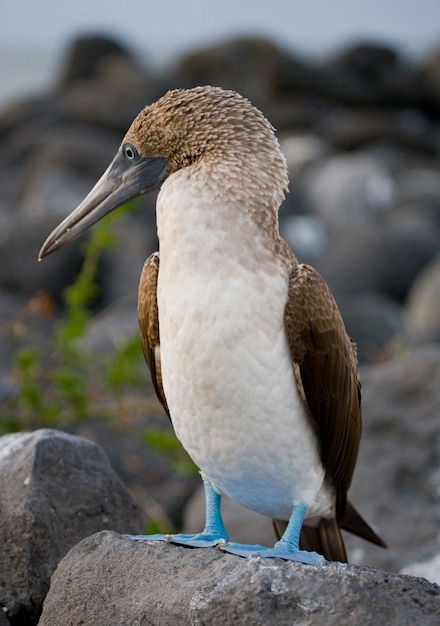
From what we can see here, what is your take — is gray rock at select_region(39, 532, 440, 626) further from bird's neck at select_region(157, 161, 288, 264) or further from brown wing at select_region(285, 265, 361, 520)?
bird's neck at select_region(157, 161, 288, 264)

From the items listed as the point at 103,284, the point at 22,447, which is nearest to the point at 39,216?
the point at 103,284

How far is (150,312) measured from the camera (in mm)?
4129

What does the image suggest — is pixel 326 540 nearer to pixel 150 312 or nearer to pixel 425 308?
pixel 150 312

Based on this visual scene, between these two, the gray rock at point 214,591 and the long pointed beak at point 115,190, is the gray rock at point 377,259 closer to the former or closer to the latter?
the long pointed beak at point 115,190

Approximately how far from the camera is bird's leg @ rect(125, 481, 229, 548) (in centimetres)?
372

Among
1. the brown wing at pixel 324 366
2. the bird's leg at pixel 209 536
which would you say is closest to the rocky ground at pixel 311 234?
the bird's leg at pixel 209 536

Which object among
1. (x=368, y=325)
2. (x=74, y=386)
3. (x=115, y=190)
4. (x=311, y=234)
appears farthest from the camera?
(x=311, y=234)

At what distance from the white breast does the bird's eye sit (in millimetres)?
241

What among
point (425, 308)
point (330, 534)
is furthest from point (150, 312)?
point (425, 308)

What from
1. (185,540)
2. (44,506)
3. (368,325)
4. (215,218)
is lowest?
(368,325)

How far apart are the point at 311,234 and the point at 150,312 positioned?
12713mm

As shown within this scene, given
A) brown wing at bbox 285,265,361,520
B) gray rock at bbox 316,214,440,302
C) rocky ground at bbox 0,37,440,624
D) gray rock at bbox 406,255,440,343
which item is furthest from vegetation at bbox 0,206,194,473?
gray rock at bbox 316,214,440,302

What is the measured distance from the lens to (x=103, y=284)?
12172mm

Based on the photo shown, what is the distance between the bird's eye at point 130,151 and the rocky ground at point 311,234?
4.69 ft
